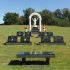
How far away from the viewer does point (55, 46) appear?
2309 cm

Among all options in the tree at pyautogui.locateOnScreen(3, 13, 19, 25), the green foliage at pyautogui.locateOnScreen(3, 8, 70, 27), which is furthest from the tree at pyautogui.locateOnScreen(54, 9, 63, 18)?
the tree at pyautogui.locateOnScreen(3, 13, 19, 25)

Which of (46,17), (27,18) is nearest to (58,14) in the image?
(46,17)

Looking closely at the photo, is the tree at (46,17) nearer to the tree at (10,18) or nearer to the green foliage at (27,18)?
the green foliage at (27,18)

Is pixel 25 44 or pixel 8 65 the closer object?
pixel 8 65

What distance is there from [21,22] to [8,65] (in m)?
80.1

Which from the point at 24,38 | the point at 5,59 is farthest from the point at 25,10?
the point at 5,59

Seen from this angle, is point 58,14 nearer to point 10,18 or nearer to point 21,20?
point 10,18

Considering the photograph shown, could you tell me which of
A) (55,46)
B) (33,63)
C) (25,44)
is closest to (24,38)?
(25,44)

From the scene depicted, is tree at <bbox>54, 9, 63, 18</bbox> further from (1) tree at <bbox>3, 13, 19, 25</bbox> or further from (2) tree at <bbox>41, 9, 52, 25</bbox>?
(1) tree at <bbox>3, 13, 19, 25</bbox>

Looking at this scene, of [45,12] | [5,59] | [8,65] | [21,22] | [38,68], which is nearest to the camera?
[38,68]

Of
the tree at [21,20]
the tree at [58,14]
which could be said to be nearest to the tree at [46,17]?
the tree at [21,20]

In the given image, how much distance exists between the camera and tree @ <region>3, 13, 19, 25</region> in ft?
320

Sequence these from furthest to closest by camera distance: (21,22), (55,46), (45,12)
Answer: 1. (45,12)
2. (21,22)
3. (55,46)

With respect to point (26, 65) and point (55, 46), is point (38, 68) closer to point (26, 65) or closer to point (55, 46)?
point (26, 65)
